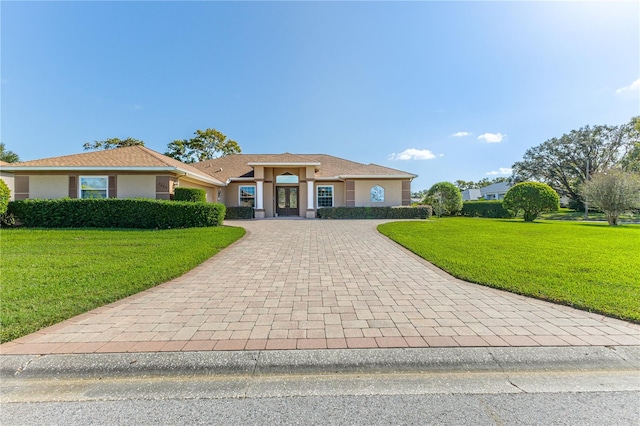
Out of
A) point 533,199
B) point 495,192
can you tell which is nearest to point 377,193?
point 533,199

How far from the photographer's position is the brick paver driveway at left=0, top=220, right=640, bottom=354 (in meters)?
2.88

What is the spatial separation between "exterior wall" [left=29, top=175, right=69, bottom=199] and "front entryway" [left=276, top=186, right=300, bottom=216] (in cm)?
1259

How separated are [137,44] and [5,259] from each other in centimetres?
1185

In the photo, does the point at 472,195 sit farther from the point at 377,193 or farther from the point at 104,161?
the point at 104,161

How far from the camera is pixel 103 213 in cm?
1216

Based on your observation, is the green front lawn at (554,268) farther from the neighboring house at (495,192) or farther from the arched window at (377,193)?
the neighboring house at (495,192)

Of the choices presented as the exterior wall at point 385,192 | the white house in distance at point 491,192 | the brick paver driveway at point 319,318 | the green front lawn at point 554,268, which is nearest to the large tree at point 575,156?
the white house in distance at point 491,192

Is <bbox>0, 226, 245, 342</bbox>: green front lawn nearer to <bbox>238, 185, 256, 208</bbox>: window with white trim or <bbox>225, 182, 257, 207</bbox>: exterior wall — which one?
<bbox>238, 185, 256, 208</bbox>: window with white trim

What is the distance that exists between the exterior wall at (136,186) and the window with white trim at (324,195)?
11322 millimetres

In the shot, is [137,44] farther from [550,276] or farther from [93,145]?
[93,145]

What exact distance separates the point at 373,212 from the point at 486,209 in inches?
634

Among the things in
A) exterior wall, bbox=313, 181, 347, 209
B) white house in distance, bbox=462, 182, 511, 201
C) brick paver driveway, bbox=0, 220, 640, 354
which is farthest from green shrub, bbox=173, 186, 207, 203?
white house in distance, bbox=462, 182, 511, 201

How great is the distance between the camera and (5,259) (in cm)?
621

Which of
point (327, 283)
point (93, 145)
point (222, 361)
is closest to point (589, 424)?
point (222, 361)
